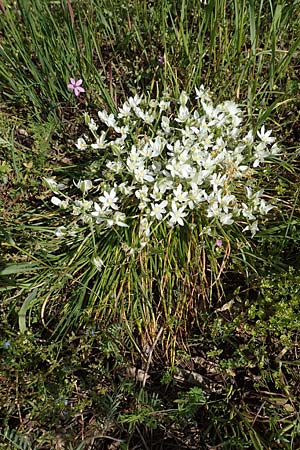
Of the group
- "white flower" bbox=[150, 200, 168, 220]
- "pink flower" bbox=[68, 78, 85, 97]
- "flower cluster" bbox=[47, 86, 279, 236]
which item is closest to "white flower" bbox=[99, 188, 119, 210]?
"flower cluster" bbox=[47, 86, 279, 236]

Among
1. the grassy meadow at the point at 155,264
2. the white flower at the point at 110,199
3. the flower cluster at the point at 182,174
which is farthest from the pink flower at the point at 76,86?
the white flower at the point at 110,199

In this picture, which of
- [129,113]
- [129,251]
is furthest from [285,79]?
[129,251]

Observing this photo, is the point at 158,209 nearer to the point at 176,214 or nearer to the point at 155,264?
the point at 176,214

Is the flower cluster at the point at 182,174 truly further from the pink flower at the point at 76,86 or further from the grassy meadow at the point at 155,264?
the pink flower at the point at 76,86

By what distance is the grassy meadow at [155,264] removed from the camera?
6.59ft

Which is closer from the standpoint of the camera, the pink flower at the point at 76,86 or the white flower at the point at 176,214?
the white flower at the point at 176,214

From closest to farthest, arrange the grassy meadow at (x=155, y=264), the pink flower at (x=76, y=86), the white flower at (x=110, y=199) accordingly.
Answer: the grassy meadow at (x=155, y=264) < the white flower at (x=110, y=199) < the pink flower at (x=76, y=86)

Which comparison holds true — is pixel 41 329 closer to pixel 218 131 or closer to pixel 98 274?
pixel 98 274

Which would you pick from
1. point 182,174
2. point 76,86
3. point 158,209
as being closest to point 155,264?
point 158,209

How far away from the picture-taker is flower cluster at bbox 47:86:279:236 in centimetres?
208

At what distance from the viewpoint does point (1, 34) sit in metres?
2.85

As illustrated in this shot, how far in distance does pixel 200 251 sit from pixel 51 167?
917 mm

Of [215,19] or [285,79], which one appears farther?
[285,79]

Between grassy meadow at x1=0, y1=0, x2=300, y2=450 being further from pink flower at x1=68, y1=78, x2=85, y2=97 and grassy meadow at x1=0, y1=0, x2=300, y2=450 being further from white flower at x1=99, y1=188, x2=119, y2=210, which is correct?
pink flower at x1=68, y1=78, x2=85, y2=97
